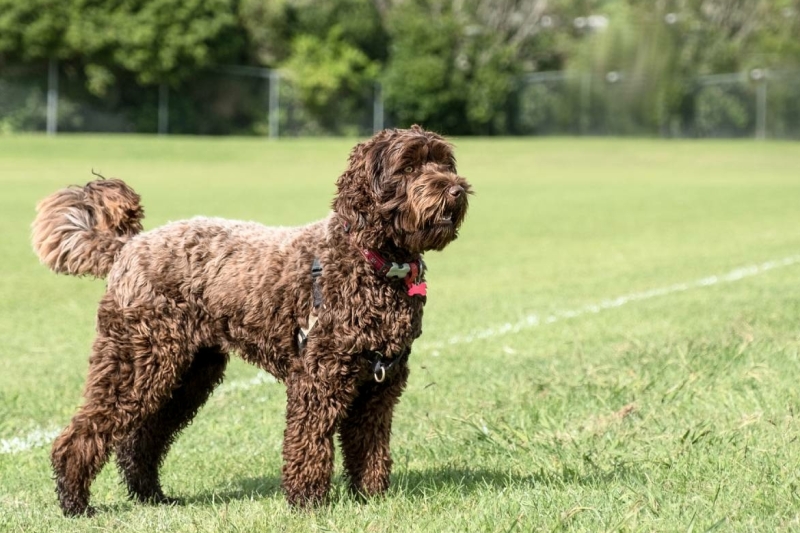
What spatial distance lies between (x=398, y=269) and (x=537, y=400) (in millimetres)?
2619

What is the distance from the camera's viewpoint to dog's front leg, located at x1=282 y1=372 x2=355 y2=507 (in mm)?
5117

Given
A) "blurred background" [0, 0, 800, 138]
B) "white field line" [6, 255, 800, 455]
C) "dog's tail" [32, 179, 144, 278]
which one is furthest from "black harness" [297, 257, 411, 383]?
"blurred background" [0, 0, 800, 138]

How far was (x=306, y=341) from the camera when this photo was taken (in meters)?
5.17

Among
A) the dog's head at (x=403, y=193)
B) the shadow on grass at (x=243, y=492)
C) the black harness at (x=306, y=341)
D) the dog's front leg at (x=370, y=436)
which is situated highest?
the dog's head at (x=403, y=193)

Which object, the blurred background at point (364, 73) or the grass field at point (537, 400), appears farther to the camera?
the blurred background at point (364, 73)

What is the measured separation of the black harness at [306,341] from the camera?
5141 millimetres

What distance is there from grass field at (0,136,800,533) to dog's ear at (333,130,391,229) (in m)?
1.25

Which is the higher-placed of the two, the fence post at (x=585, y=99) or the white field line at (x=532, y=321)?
the fence post at (x=585, y=99)

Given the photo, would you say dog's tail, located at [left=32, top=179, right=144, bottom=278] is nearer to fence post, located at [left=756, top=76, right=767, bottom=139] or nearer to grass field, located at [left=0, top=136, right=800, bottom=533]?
grass field, located at [left=0, top=136, right=800, bottom=533]

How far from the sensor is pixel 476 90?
55875 mm

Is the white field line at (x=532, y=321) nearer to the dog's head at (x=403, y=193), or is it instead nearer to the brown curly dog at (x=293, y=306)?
the brown curly dog at (x=293, y=306)

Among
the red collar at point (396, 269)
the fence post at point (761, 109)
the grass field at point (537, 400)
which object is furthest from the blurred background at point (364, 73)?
the red collar at point (396, 269)

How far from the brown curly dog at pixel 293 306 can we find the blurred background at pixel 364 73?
4123 cm

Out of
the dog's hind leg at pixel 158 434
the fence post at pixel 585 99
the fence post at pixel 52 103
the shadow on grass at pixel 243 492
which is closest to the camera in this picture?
the shadow on grass at pixel 243 492
